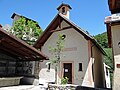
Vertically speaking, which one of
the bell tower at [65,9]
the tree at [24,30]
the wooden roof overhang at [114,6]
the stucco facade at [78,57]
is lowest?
the stucco facade at [78,57]

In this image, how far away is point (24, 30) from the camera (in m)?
22.7

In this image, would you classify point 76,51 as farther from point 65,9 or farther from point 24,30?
point 24,30

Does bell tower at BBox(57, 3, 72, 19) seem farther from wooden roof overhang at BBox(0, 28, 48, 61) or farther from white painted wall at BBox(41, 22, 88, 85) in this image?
wooden roof overhang at BBox(0, 28, 48, 61)

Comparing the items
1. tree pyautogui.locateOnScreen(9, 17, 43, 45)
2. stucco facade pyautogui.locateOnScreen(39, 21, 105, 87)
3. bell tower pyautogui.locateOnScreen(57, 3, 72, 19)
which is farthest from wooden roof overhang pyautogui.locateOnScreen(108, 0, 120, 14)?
tree pyautogui.locateOnScreen(9, 17, 43, 45)

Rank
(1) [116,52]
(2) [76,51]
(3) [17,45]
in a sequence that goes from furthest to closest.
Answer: (2) [76,51] → (3) [17,45] → (1) [116,52]

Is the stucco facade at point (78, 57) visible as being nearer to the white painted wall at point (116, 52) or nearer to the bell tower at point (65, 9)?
the bell tower at point (65, 9)

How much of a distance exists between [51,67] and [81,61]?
3.52m

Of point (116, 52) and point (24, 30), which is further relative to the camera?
point (24, 30)

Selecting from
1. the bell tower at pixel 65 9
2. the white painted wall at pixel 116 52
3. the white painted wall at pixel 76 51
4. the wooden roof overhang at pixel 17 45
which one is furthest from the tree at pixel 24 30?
the white painted wall at pixel 116 52

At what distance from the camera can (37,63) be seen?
12555mm

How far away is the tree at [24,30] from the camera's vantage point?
72.0 ft

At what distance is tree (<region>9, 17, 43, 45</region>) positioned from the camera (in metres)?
22.0

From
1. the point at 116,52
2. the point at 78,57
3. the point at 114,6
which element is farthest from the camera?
the point at 78,57

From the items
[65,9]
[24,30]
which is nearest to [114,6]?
[65,9]
